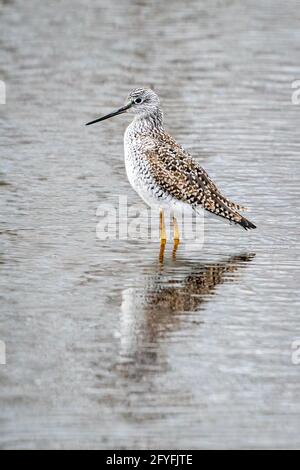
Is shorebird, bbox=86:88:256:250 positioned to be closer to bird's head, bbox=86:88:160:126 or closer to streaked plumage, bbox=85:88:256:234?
streaked plumage, bbox=85:88:256:234

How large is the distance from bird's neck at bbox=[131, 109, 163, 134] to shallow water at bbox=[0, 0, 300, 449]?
46.1 inches

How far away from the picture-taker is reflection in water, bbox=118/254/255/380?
8.84 meters

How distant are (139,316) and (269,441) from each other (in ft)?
8.37

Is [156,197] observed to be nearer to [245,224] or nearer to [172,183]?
[172,183]

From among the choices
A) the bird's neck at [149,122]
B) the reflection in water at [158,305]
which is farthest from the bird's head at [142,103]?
the reflection in water at [158,305]

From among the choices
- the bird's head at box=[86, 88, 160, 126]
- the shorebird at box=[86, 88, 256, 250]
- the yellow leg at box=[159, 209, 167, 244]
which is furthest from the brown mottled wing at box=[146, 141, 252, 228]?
the bird's head at box=[86, 88, 160, 126]

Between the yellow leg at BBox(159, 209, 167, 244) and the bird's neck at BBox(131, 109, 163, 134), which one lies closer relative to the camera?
the yellow leg at BBox(159, 209, 167, 244)

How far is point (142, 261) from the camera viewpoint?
11.5 meters

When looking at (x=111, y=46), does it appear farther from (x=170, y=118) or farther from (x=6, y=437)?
(x=6, y=437)

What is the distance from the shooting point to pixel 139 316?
982 centimetres

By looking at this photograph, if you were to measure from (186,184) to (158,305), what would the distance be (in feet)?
7.11

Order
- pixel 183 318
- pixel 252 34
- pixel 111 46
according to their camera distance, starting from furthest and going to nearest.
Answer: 1. pixel 252 34
2. pixel 111 46
3. pixel 183 318

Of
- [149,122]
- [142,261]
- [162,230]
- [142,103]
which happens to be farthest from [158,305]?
[142,103]

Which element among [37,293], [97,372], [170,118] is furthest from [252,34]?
[97,372]
